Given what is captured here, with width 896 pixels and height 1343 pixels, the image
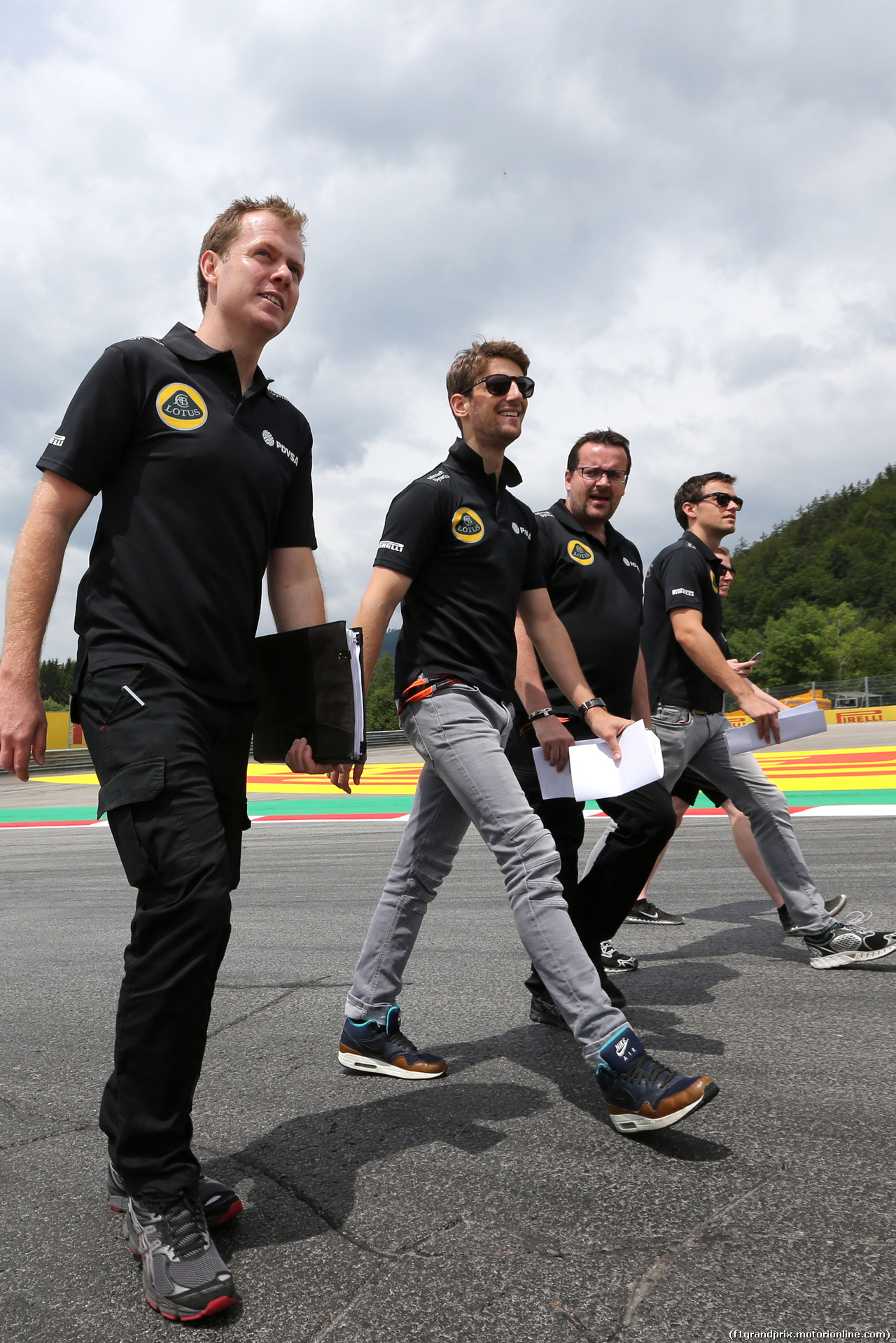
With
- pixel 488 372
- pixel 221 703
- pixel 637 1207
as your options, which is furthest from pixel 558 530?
pixel 637 1207

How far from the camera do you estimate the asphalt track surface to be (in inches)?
69.4

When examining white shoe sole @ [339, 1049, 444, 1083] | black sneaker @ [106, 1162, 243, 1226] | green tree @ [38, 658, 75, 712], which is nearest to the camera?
black sneaker @ [106, 1162, 243, 1226]

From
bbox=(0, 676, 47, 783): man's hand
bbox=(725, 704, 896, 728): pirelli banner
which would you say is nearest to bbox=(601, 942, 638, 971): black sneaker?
bbox=(0, 676, 47, 783): man's hand

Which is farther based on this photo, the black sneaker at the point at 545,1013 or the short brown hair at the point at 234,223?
the black sneaker at the point at 545,1013

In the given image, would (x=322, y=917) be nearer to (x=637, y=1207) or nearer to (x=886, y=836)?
(x=637, y=1207)

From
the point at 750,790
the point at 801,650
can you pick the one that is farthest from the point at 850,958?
the point at 801,650

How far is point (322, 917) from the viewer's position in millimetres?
5754

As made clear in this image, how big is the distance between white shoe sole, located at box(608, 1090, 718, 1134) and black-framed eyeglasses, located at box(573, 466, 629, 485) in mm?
2348

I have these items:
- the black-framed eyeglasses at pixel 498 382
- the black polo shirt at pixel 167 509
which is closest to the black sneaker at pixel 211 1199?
the black polo shirt at pixel 167 509

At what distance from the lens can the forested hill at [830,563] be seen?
128875 mm

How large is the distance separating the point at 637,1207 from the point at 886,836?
21.1ft

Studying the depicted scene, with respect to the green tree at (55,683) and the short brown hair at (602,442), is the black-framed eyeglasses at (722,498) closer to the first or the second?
the short brown hair at (602,442)

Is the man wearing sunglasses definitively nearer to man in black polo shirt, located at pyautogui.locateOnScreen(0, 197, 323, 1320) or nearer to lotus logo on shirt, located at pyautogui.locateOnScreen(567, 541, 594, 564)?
lotus logo on shirt, located at pyautogui.locateOnScreen(567, 541, 594, 564)

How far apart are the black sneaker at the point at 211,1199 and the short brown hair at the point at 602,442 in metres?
2.87
